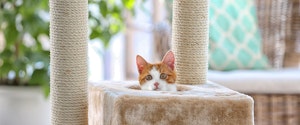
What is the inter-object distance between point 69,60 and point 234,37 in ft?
3.96

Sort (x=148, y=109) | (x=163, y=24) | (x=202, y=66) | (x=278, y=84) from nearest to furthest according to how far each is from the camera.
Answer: (x=148, y=109) → (x=202, y=66) → (x=278, y=84) → (x=163, y=24)

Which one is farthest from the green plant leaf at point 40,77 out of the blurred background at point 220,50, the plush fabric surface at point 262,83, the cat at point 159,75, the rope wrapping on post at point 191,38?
the cat at point 159,75

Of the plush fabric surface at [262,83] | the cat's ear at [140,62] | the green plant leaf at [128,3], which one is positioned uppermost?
the green plant leaf at [128,3]

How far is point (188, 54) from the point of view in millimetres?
1537

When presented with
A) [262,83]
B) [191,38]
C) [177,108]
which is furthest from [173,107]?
[262,83]

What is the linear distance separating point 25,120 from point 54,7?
1.05m

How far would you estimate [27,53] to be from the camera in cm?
226

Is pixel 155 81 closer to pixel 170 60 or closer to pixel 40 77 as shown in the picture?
pixel 170 60

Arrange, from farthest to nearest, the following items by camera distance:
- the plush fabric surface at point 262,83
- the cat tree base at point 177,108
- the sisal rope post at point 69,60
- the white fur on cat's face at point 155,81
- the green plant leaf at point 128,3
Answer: the green plant leaf at point 128,3
the plush fabric surface at point 262,83
the sisal rope post at point 69,60
the white fur on cat's face at point 155,81
the cat tree base at point 177,108

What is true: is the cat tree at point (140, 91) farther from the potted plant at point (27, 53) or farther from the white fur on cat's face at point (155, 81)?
the potted plant at point (27, 53)

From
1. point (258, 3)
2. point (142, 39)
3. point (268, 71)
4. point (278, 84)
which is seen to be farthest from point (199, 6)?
point (142, 39)

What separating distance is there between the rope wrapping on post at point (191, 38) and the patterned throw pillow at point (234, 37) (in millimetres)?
851

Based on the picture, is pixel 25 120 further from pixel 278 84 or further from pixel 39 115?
pixel 278 84

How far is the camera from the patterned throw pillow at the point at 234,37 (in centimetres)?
241
